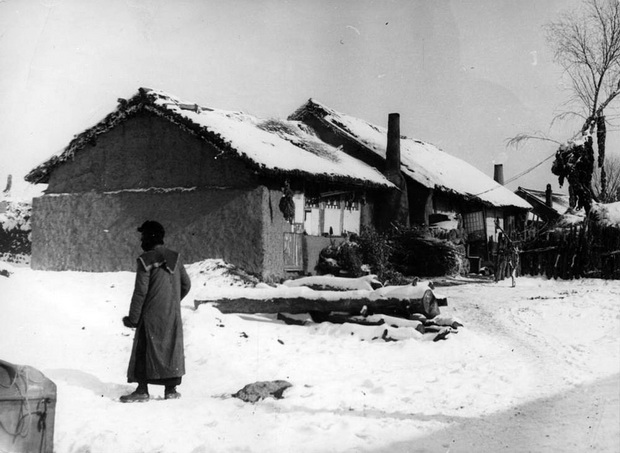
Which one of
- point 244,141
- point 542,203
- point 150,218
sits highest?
point 542,203

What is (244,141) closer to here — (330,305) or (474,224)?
(330,305)

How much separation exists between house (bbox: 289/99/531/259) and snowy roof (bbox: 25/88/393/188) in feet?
4.20

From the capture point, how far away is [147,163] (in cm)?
1466

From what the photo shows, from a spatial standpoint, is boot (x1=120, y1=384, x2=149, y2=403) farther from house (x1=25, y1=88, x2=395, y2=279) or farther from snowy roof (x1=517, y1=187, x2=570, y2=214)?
A: snowy roof (x1=517, y1=187, x2=570, y2=214)

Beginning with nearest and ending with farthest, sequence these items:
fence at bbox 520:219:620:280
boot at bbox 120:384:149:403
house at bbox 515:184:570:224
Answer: boot at bbox 120:384:149:403 → fence at bbox 520:219:620:280 → house at bbox 515:184:570:224

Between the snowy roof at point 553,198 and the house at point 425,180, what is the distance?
12.9 metres

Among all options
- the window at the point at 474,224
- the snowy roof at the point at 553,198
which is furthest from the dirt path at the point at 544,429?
the snowy roof at the point at 553,198

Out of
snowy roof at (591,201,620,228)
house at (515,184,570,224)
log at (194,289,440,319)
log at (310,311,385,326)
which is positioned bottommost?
log at (310,311,385,326)

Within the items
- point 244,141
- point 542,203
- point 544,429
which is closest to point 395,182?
point 244,141

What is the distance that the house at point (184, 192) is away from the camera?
→ 534 inches

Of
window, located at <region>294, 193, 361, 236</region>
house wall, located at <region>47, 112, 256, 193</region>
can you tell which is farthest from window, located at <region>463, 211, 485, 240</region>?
house wall, located at <region>47, 112, 256, 193</region>

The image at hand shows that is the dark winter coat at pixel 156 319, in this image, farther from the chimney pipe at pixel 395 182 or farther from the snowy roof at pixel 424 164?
the snowy roof at pixel 424 164

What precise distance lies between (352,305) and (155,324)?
3.97 metres

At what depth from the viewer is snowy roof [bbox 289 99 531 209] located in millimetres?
19797
